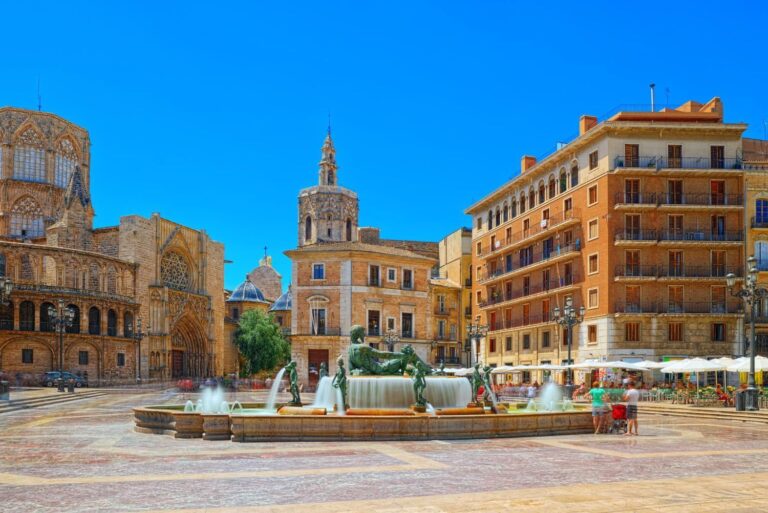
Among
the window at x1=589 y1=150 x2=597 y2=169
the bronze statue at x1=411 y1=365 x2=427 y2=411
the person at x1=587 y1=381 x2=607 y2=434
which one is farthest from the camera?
the window at x1=589 y1=150 x2=597 y2=169

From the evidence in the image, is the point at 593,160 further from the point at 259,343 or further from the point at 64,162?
the point at 64,162

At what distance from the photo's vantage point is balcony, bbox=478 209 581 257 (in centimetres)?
4760

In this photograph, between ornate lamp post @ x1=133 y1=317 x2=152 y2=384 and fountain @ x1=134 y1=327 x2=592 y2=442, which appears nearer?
fountain @ x1=134 y1=327 x2=592 y2=442

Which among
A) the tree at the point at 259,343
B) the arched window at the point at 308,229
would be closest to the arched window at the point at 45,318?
the tree at the point at 259,343

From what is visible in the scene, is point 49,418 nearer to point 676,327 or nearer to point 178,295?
point 676,327

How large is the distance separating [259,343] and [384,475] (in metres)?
64.7

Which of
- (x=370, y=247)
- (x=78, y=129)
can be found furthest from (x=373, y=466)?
(x=78, y=129)

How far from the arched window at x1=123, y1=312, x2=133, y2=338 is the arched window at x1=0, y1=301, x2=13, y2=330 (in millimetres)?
9508

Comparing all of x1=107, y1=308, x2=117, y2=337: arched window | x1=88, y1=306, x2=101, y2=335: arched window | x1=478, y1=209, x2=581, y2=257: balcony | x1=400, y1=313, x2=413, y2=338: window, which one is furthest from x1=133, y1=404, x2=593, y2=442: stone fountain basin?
x1=107, y1=308, x2=117, y2=337: arched window

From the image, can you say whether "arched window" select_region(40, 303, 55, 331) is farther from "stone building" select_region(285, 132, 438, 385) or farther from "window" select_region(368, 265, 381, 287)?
"window" select_region(368, 265, 381, 287)

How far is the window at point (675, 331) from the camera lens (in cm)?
4391

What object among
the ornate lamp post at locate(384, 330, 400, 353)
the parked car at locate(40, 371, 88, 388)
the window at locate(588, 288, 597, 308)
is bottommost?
the parked car at locate(40, 371, 88, 388)

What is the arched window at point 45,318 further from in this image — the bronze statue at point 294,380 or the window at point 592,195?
the bronze statue at point 294,380

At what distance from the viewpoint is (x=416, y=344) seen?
194 ft
